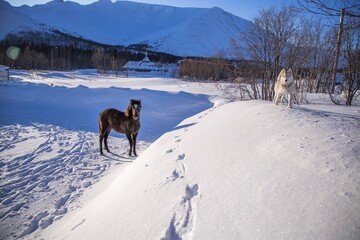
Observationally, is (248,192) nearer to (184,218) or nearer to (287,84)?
(184,218)

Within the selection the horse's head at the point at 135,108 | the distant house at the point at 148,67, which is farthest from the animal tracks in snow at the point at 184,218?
the distant house at the point at 148,67

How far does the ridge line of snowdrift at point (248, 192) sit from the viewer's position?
1.80 meters

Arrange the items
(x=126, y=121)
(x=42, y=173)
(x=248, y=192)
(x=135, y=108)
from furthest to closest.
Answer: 1. (x=126, y=121)
2. (x=135, y=108)
3. (x=42, y=173)
4. (x=248, y=192)

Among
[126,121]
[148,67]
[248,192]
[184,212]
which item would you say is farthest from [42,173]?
[148,67]

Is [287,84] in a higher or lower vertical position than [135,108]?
higher

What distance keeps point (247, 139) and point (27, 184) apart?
176 inches

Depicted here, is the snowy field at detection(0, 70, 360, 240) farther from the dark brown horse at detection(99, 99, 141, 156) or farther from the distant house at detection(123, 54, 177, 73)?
the distant house at detection(123, 54, 177, 73)

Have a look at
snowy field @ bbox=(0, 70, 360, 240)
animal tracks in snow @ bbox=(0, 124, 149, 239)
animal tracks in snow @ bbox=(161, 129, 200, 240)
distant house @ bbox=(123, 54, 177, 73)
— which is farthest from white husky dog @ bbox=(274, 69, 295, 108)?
distant house @ bbox=(123, 54, 177, 73)

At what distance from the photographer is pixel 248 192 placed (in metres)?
2.20

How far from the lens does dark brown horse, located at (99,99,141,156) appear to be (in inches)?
248

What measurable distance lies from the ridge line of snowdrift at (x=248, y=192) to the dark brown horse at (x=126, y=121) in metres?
2.79

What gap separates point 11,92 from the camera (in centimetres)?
1401

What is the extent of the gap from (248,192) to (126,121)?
15.9ft

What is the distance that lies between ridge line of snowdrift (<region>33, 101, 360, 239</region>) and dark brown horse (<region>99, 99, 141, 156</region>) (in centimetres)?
279
